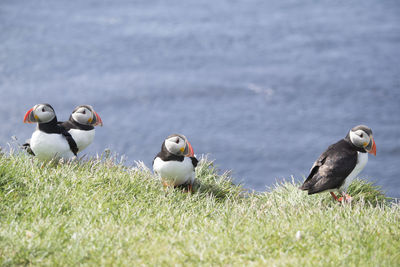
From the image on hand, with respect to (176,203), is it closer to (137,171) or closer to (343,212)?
(137,171)

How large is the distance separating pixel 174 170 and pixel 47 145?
1352mm

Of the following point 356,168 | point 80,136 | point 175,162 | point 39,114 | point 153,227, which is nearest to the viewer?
point 153,227

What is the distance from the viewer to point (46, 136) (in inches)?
236

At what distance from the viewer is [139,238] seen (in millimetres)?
4434

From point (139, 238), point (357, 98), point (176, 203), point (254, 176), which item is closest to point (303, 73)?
point (357, 98)

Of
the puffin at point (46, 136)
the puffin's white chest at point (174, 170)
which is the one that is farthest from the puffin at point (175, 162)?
the puffin at point (46, 136)

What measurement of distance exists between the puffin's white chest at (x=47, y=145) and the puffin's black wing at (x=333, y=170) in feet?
8.62

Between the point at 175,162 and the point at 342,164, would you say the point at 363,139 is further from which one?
the point at 175,162

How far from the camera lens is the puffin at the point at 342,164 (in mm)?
6090

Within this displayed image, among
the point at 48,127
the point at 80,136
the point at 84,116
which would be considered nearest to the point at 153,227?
the point at 48,127

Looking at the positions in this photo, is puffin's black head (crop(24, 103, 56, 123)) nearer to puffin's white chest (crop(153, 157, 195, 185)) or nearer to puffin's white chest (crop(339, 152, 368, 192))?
puffin's white chest (crop(153, 157, 195, 185))

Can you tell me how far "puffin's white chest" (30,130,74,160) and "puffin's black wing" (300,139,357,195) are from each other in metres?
2.63

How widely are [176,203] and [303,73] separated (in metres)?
14.2

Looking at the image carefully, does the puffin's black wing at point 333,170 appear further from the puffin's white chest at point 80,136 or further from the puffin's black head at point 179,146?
the puffin's white chest at point 80,136
